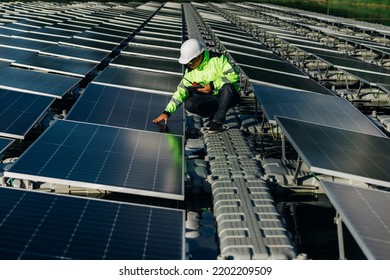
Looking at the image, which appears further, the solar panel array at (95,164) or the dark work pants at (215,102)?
the dark work pants at (215,102)

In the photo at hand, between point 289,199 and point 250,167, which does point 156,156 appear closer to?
point 250,167

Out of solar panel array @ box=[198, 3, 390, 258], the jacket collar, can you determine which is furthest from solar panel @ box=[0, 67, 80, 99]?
solar panel array @ box=[198, 3, 390, 258]

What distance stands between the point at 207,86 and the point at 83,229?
22.0 feet

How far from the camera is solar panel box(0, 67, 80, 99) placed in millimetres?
13406

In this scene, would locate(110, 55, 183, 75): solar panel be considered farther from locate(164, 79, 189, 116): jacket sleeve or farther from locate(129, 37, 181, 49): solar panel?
locate(164, 79, 189, 116): jacket sleeve

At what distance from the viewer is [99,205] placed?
23.3 ft

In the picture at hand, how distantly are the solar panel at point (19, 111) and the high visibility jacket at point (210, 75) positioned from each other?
3471 mm

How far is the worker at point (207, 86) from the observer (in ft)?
37.5

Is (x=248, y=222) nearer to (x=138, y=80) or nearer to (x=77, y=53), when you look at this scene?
(x=138, y=80)

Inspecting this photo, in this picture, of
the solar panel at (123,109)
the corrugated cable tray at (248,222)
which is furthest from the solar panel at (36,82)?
the corrugated cable tray at (248,222)

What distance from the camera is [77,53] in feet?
66.0

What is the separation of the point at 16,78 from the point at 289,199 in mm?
9601

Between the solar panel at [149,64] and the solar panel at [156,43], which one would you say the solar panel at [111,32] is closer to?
the solar panel at [156,43]

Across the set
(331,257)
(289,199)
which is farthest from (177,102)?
(331,257)
